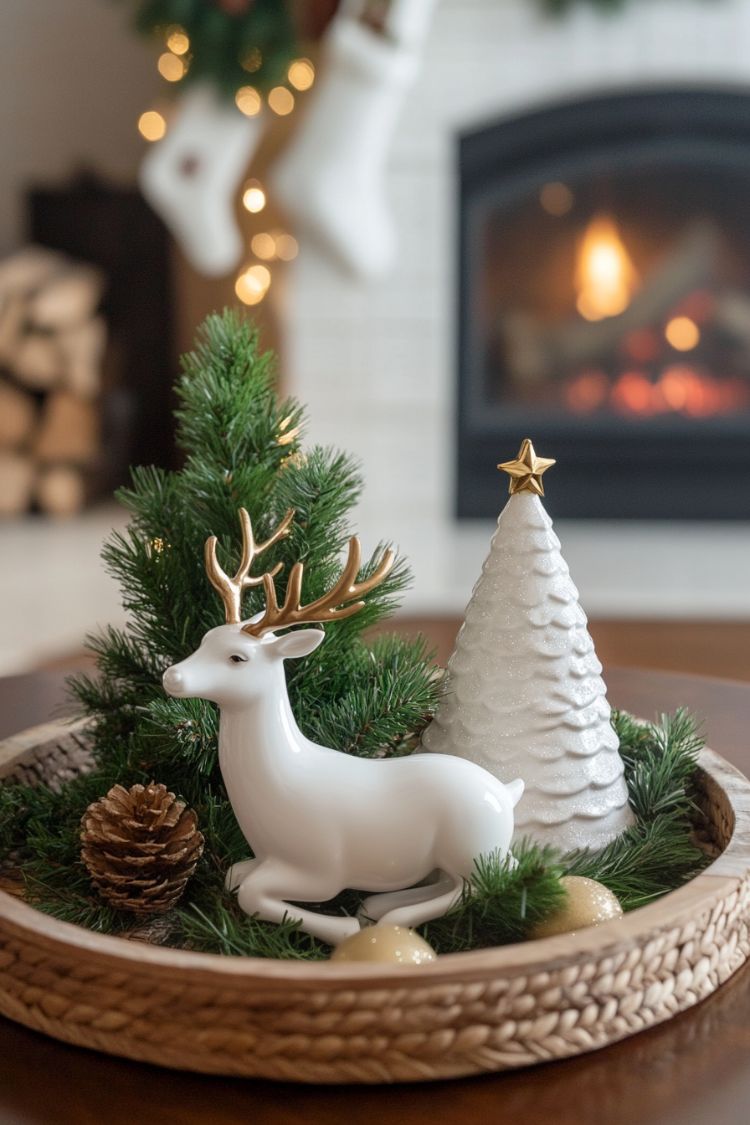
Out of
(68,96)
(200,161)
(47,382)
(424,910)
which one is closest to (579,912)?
(424,910)

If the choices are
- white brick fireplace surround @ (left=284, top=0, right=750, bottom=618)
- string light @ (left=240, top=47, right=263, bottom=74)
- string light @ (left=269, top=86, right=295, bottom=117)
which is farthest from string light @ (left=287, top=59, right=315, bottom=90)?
white brick fireplace surround @ (left=284, top=0, right=750, bottom=618)

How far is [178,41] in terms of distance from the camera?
8.42 feet

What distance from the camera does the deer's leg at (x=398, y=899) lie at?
60 centimetres

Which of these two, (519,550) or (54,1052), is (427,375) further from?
(54,1052)

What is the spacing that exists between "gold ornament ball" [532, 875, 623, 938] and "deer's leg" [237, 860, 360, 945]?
8cm

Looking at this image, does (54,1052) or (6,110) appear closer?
(54,1052)

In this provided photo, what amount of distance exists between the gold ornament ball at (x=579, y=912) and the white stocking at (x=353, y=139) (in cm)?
206

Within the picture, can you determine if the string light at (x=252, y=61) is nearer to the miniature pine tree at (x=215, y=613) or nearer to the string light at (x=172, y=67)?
the string light at (x=172, y=67)

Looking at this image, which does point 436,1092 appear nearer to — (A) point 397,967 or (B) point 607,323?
(A) point 397,967

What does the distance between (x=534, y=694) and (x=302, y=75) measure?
7.45 feet

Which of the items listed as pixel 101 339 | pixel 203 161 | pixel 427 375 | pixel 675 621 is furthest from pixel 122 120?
pixel 675 621

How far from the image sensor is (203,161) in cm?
257

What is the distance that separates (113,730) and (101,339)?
Answer: 2.49 metres

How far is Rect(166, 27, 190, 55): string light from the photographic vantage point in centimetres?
253
